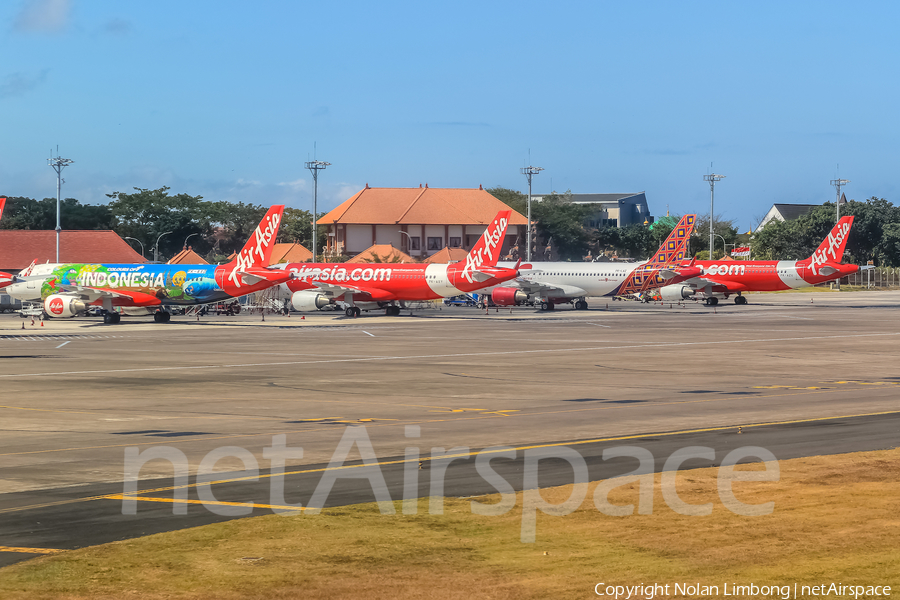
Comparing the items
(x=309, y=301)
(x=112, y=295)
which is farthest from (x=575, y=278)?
(x=112, y=295)

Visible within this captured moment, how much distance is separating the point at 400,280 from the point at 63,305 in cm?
2447

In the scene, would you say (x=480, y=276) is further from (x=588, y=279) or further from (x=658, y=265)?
(x=658, y=265)

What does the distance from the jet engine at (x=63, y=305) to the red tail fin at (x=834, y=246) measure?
65.0 m

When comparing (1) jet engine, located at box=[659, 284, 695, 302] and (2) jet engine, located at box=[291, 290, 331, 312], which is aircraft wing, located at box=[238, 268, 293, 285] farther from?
(1) jet engine, located at box=[659, 284, 695, 302]

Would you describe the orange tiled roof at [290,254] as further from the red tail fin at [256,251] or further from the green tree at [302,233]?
the red tail fin at [256,251]

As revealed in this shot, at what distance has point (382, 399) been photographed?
2820 cm

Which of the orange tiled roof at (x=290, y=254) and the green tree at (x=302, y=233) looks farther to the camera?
the green tree at (x=302, y=233)

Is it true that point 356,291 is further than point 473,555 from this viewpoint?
Yes

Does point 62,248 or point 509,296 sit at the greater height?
point 62,248

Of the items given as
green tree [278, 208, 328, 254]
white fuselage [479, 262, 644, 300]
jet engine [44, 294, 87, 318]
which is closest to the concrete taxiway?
jet engine [44, 294, 87, 318]

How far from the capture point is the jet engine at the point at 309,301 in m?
77.5

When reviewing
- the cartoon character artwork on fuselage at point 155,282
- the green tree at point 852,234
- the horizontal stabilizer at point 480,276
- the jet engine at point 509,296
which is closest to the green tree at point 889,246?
the green tree at point 852,234

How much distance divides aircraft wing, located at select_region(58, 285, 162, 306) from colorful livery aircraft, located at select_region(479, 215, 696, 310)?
32.3m

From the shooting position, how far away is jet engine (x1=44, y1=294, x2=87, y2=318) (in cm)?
6956
